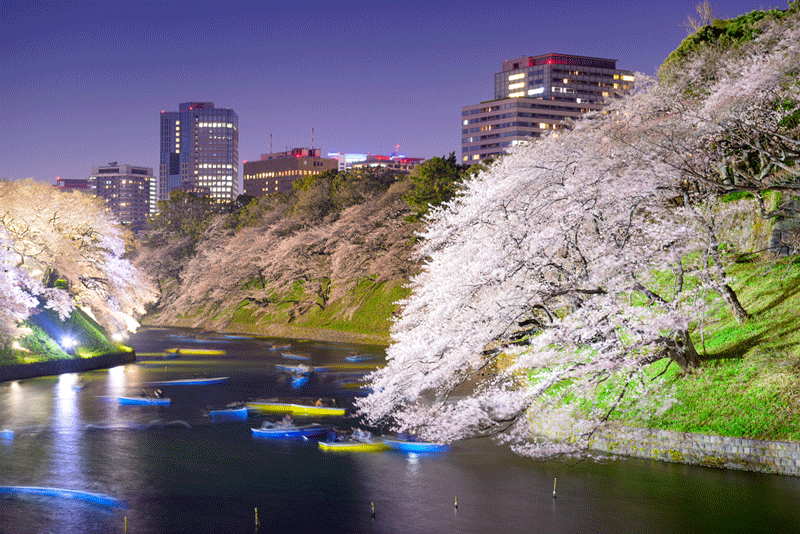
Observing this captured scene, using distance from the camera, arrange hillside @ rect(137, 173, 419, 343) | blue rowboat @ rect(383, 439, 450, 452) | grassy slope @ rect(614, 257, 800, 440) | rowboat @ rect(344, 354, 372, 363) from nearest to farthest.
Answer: grassy slope @ rect(614, 257, 800, 440) < blue rowboat @ rect(383, 439, 450, 452) < rowboat @ rect(344, 354, 372, 363) < hillside @ rect(137, 173, 419, 343)

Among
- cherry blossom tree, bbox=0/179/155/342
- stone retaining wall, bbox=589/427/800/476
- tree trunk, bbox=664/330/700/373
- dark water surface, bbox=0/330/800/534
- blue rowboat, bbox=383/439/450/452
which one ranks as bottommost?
dark water surface, bbox=0/330/800/534

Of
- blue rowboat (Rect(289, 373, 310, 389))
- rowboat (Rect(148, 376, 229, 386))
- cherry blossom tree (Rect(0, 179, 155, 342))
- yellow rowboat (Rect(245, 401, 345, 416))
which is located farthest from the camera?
cherry blossom tree (Rect(0, 179, 155, 342))

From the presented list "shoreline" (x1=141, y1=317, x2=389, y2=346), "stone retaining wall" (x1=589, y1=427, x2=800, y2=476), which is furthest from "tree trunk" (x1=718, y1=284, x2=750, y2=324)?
"shoreline" (x1=141, y1=317, x2=389, y2=346)

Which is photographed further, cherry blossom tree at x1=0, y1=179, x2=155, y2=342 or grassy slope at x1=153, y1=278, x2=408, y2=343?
grassy slope at x1=153, y1=278, x2=408, y2=343

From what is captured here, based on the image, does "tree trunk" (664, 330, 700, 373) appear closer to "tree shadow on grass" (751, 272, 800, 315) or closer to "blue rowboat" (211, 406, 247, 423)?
"tree shadow on grass" (751, 272, 800, 315)

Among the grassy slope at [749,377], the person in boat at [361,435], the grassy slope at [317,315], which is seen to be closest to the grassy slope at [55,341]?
the grassy slope at [317,315]

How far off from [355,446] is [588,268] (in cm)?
846

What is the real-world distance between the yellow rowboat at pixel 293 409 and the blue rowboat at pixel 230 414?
1203mm

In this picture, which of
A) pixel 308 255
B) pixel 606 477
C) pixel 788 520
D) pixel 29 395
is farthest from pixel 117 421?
pixel 308 255

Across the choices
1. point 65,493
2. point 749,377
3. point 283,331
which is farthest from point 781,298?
point 283,331

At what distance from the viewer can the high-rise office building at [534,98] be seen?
14338 cm

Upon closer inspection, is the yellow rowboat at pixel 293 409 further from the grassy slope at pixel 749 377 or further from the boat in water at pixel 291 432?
the grassy slope at pixel 749 377

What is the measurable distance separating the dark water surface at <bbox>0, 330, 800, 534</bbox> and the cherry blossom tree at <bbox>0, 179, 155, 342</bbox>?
45.5 feet

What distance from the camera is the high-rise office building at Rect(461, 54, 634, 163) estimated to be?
143375 millimetres
